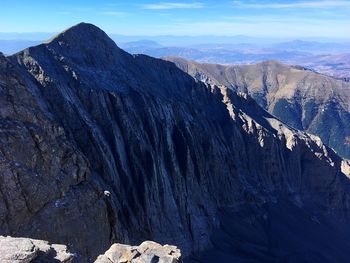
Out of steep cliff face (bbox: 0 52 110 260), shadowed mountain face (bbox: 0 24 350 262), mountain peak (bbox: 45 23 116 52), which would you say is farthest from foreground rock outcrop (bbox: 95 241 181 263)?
mountain peak (bbox: 45 23 116 52)

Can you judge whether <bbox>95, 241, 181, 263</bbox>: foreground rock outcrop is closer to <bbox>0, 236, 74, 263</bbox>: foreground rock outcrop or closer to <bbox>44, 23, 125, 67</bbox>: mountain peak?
<bbox>0, 236, 74, 263</bbox>: foreground rock outcrop

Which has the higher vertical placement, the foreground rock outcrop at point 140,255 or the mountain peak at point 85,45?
the mountain peak at point 85,45

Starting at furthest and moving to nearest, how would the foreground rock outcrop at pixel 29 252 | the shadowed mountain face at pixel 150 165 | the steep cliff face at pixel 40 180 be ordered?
the shadowed mountain face at pixel 150 165, the steep cliff face at pixel 40 180, the foreground rock outcrop at pixel 29 252

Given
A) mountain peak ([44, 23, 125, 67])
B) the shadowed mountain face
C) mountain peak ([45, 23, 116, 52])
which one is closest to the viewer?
the shadowed mountain face

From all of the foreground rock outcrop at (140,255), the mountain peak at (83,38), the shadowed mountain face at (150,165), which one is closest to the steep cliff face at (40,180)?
the shadowed mountain face at (150,165)

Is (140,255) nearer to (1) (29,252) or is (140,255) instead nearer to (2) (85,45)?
(1) (29,252)

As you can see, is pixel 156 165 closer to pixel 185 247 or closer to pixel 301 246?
pixel 185 247

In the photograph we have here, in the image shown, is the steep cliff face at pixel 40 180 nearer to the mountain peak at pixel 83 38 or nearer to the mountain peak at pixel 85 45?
the mountain peak at pixel 85 45
